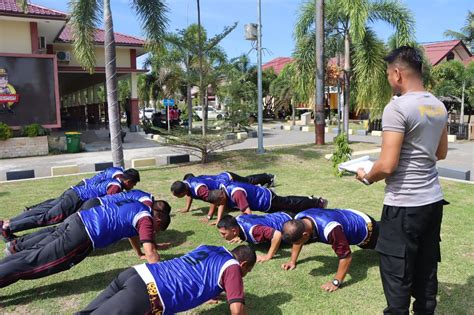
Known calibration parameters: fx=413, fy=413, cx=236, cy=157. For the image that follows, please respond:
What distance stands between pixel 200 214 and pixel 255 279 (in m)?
2.49

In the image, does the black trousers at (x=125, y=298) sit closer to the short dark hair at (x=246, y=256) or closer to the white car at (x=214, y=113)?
the short dark hair at (x=246, y=256)

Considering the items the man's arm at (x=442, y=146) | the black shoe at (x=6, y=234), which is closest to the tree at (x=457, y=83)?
the man's arm at (x=442, y=146)

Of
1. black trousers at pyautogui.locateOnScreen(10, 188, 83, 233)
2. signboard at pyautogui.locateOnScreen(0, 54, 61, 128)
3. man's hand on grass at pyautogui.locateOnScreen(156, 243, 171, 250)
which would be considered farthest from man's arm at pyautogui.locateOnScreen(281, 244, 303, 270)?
signboard at pyautogui.locateOnScreen(0, 54, 61, 128)

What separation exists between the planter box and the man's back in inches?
553

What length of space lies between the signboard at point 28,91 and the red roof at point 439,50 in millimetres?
25353

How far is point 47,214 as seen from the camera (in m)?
5.14

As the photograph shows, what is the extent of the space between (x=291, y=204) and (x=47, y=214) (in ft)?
10.3

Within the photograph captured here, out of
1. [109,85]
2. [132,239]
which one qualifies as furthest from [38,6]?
[132,239]

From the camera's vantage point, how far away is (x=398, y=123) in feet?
7.50

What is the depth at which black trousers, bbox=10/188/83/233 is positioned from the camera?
504 cm

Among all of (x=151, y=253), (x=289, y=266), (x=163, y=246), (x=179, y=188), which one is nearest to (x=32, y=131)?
(x=179, y=188)

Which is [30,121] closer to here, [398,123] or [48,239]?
[48,239]

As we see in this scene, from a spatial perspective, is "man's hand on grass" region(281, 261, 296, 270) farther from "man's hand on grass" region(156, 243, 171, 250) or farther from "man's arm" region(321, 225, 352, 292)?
"man's hand on grass" region(156, 243, 171, 250)

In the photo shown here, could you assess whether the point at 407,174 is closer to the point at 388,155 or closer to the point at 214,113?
the point at 388,155
